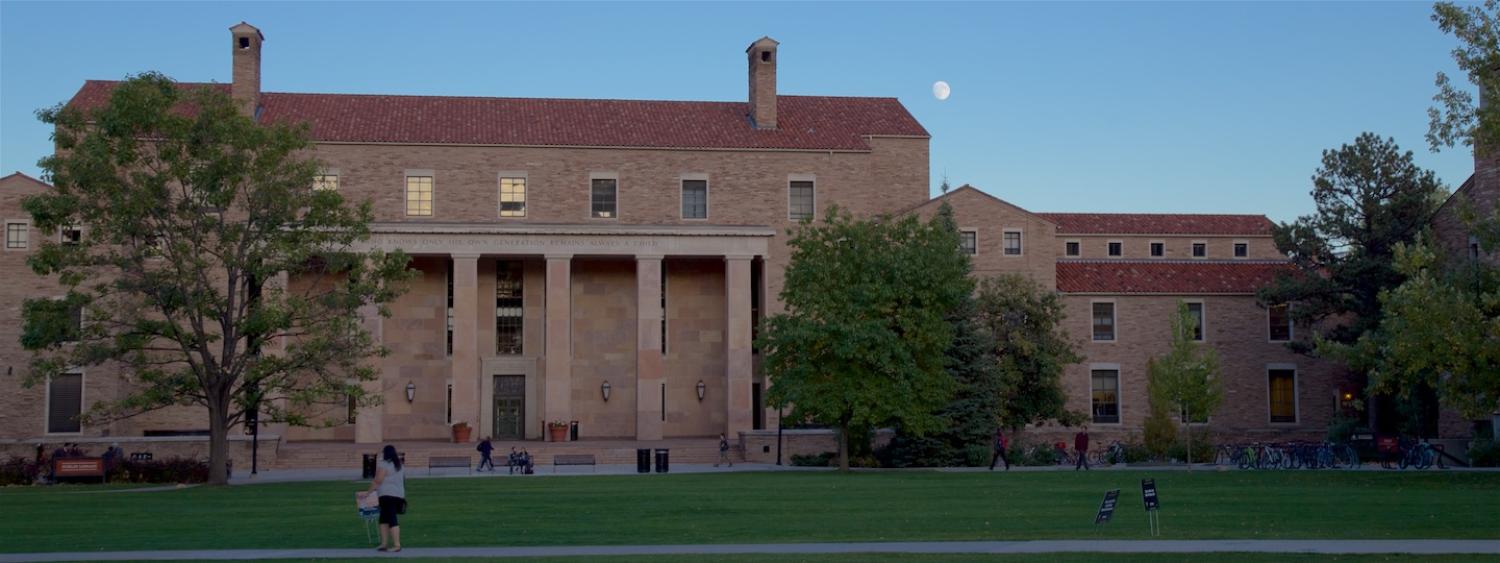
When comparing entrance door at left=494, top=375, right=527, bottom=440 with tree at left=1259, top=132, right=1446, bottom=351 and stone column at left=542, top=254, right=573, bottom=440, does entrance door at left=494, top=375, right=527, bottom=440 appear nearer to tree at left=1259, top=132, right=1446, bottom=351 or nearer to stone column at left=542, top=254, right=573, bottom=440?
stone column at left=542, top=254, right=573, bottom=440

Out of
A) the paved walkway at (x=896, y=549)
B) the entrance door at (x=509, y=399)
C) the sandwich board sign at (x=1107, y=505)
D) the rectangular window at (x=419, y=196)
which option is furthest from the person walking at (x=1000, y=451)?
the rectangular window at (x=419, y=196)

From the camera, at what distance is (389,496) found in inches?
768

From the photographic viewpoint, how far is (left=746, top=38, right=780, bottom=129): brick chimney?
2406 inches

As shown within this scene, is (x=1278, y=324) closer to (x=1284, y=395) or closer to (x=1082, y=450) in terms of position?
(x=1284, y=395)

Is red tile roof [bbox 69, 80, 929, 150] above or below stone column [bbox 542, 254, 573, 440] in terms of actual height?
above

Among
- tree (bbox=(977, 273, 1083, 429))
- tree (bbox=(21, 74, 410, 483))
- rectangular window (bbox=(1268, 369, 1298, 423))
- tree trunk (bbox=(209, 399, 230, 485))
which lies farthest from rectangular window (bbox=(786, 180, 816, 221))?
tree trunk (bbox=(209, 399, 230, 485))

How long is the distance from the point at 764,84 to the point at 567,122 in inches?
327

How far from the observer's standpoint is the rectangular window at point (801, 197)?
60.1 meters

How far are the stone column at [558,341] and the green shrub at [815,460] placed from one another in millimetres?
10981

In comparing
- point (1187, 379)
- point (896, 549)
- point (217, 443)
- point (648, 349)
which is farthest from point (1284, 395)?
point (896, 549)

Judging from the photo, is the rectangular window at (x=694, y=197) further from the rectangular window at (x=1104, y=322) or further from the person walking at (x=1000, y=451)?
the person walking at (x=1000, y=451)

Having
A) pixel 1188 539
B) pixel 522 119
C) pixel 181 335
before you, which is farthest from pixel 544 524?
pixel 522 119

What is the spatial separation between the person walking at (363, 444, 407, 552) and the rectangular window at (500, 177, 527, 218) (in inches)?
1544

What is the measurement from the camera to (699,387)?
60.4m
